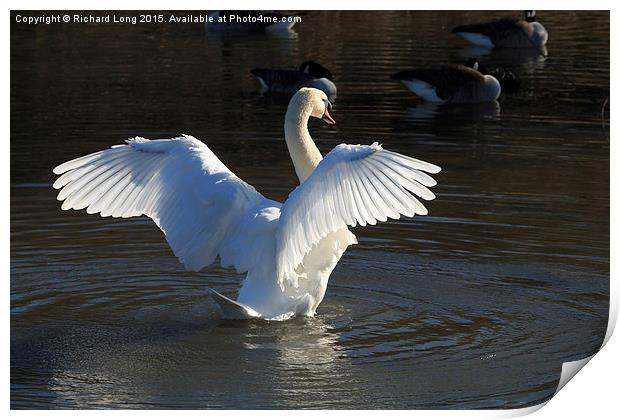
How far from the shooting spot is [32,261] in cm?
862

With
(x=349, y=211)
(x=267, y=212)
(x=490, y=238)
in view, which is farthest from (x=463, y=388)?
(x=490, y=238)

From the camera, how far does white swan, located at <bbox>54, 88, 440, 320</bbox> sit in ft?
20.8

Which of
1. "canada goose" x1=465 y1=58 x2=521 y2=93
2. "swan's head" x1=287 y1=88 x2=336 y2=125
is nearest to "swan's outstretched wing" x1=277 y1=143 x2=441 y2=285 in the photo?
"swan's head" x1=287 y1=88 x2=336 y2=125

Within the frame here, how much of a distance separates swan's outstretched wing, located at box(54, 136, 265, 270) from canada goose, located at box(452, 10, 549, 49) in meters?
12.3

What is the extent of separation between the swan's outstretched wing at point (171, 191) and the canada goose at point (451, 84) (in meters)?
8.55

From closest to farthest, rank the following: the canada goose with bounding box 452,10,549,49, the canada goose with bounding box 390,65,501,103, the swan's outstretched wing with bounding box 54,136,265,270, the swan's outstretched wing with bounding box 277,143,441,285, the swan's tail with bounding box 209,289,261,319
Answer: the swan's outstretched wing with bounding box 277,143,441,285 → the swan's tail with bounding box 209,289,261,319 → the swan's outstretched wing with bounding box 54,136,265,270 → the canada goose with bounding box 390,65,501,103 → the canada goose with bounding box 452,10,549,49

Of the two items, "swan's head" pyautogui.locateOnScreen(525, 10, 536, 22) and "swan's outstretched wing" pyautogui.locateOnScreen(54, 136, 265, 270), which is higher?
"swan's head" pyautogui.locateOnScreen(525, 10, 536, 22)

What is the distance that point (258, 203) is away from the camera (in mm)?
7297

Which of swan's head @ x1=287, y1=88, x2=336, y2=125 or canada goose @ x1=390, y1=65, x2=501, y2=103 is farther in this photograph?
canada goose @ x1=390, y1=65, x2=501, y2=103

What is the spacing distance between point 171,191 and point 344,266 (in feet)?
5.39

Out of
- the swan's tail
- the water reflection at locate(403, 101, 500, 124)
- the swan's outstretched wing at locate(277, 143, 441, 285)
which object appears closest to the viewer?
the swan's outstretched wing at locate(277, 143, 441, 285)

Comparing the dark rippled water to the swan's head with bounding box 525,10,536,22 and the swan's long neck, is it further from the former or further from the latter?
the swan's head with bounding box 525,10,536,22

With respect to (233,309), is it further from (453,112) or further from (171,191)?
(453,112)

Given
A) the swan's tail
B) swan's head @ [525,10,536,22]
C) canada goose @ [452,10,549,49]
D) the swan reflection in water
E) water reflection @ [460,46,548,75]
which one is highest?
swan's head @ [525,10,536,22]
